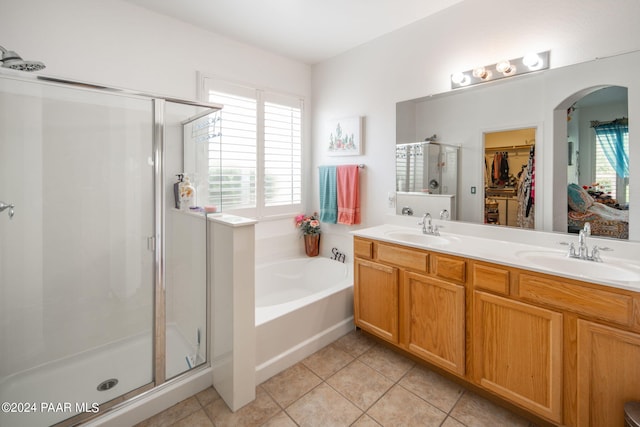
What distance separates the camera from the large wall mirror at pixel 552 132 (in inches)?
65.8

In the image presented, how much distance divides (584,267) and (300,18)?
2730 mm

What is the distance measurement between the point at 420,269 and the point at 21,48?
3027 millimetres

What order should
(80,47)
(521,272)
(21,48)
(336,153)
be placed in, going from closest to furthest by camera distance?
1. (521,272)
2. (21,48)
3. (80,47)
4. (336,153)

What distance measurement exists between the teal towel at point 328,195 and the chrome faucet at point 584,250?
2050mm

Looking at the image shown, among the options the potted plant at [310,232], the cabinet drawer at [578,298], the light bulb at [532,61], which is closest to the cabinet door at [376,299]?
the cabinet drawer at [578,298]

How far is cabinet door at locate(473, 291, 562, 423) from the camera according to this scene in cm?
146

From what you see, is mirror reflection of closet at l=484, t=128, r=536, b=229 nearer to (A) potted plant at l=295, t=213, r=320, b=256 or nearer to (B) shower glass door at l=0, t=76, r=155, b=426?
(A) potted plant at l=295, t=213, r=320, b=256

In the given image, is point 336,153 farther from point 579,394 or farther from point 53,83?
point 579,394

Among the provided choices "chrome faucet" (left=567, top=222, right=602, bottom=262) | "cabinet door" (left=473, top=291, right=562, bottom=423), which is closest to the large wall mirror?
"chrome faucet" (left=567, top=222, right=602, bottom=262)

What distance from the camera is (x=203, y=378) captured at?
193 cm

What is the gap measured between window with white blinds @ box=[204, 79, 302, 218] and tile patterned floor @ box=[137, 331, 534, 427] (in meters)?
1.70

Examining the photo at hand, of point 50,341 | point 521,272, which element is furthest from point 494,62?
point 50,341

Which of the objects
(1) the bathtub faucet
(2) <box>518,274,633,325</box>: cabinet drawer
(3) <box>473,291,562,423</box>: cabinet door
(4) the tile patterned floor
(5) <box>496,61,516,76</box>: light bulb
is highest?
(5) <box>496,61,516,76</box>: light bulb

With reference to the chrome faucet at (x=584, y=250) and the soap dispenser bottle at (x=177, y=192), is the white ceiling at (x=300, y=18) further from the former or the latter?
the chrome faucet at (x=584, y=250)
